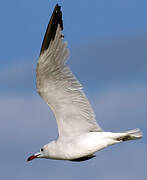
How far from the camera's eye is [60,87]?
15.5 m

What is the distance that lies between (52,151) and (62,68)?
1920 mm

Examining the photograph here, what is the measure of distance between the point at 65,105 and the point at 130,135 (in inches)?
62.3

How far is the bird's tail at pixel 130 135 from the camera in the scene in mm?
15078

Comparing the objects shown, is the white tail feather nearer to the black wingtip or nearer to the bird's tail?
the bird's tail

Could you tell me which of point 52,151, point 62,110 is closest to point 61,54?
point 62,110

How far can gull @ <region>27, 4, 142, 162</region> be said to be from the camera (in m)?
15.3

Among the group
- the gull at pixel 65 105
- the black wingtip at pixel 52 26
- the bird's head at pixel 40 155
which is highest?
the black wingtip at pixel 52 26

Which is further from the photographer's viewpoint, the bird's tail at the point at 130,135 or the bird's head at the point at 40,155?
the bird's head at the point at 40,155

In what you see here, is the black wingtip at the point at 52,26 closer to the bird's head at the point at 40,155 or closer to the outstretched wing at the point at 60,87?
the outstretched wing at the point at 60,87

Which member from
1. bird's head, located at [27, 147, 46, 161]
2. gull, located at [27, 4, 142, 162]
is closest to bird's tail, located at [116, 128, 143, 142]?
gull, located at [27, 4, 142, 162]

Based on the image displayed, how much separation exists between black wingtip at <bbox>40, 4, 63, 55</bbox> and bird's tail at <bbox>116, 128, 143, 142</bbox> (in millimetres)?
2523

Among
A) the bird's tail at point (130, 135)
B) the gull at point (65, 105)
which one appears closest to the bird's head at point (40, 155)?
the gull at point (65, 105)

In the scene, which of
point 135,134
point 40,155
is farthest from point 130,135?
point 40,155

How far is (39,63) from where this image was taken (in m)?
15.4
